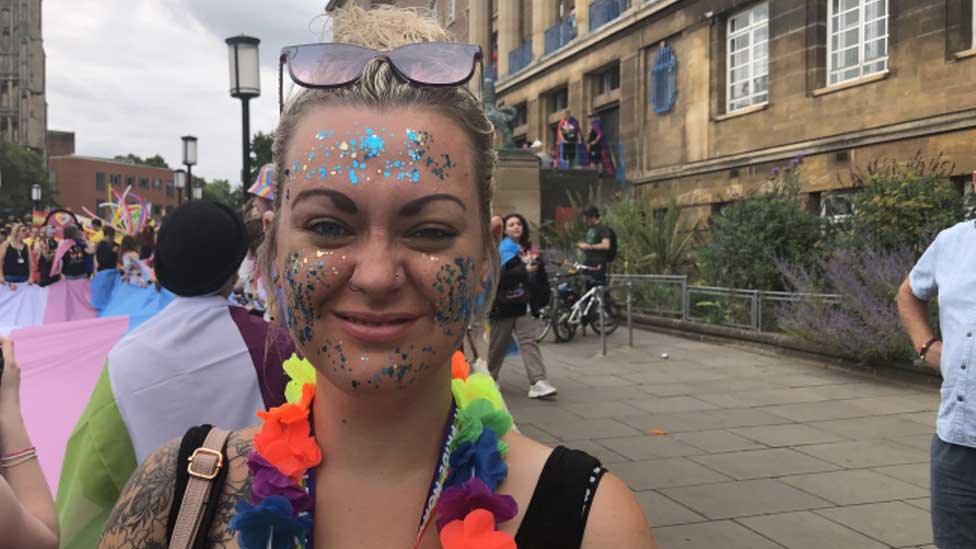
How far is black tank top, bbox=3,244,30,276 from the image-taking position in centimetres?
1279

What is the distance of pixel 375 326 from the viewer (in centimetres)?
133

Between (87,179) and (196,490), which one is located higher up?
(87,179)

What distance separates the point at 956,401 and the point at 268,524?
2337 millimetres

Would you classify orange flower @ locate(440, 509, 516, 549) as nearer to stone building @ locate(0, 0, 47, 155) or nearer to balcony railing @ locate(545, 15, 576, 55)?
balcony railing @ locate(545, 15, 576, 55)

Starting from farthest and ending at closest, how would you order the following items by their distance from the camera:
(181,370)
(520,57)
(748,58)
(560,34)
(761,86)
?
1. (520,57)
2. (560,34)
3. (748,58)
4. (761,86)
5. (181,370)

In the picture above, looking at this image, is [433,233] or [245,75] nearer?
[433,233]

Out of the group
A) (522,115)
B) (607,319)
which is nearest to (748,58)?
(607,319)

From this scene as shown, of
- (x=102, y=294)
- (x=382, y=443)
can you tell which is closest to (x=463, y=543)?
(x=382, y=443)

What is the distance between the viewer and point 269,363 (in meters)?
2.59

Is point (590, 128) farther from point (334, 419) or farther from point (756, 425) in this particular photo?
point (334, 419)

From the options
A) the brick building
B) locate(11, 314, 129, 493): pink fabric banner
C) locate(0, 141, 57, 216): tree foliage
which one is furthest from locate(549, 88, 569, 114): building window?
the brick building

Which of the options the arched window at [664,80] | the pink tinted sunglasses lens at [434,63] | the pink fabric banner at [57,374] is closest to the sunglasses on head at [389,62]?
the pink tinted sunglasses lens at [434,63]

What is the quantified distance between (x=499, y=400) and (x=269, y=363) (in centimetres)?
119

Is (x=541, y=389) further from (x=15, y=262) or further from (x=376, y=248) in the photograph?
(x=15, y=262)
